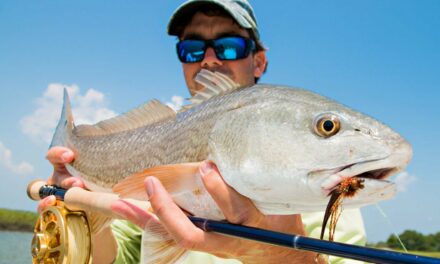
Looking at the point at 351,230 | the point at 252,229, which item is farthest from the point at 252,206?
the point at 351,230

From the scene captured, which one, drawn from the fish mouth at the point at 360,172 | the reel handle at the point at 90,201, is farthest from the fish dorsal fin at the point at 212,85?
the fish mouth at the point at 360,172

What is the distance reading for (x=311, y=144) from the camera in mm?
1948

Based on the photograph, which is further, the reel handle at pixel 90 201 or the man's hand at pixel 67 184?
the man's hand at pixel 67 184

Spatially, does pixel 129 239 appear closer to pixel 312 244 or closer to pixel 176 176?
pixel 176 176

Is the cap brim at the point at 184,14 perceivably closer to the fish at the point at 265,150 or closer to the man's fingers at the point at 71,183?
the fish at the point at 265,150

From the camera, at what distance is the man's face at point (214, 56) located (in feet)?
14.8

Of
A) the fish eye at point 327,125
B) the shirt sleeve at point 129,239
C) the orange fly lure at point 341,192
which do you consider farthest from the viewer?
the shirt sleeve at point 129,239

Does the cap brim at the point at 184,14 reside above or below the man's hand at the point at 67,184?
above

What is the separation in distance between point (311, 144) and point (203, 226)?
672 millimetres

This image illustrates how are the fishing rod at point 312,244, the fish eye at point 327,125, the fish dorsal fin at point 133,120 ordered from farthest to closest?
the fish dorsal fin at point 133,120 < the fish eye at point 327,125 < the fishing rod at point 312,244

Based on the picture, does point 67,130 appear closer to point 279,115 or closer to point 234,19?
point 234,19

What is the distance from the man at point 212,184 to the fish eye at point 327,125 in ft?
1.58

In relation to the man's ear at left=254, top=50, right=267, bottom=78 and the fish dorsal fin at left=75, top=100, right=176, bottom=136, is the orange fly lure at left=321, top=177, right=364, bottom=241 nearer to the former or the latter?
the fish dorsal fin at left=75, top=100, right=176, bottom=136

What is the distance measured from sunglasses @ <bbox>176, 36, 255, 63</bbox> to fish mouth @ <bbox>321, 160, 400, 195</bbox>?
2.84m
